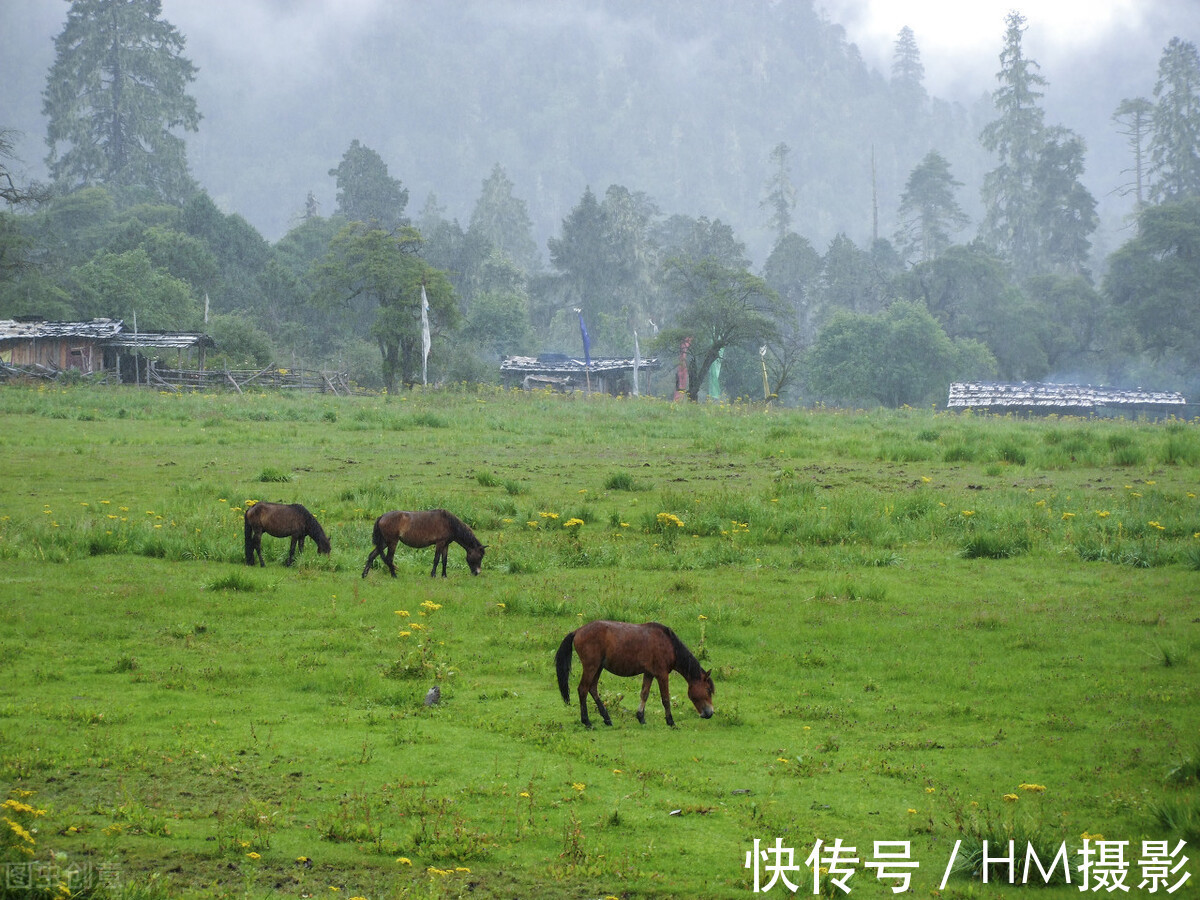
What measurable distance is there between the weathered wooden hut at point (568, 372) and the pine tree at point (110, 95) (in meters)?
63.8

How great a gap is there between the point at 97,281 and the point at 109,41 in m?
73.5

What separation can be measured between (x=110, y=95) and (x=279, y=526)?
129345mm

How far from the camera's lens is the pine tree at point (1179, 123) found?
385 feet

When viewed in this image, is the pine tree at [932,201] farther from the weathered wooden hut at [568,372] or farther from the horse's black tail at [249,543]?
the horse's black tail at [249,543]

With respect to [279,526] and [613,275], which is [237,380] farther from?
[613,275]

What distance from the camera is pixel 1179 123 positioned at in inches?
4663

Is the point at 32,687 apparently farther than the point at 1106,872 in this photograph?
Yes

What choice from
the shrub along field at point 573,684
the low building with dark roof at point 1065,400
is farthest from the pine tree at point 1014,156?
the shrub along field at point 573,684

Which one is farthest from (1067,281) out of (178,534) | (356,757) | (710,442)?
(356,757)

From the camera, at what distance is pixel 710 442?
104 feet

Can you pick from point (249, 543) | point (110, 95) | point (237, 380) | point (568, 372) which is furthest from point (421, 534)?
point (110, 95)

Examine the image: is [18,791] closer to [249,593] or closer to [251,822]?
[251,822]

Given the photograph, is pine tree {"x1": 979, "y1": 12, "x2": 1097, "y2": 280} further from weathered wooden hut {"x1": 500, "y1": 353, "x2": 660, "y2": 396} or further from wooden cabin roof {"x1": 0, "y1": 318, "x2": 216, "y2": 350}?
wooden cabin roof {"x1": 0, "y1": 318, "x2": 216, "y2": 350}

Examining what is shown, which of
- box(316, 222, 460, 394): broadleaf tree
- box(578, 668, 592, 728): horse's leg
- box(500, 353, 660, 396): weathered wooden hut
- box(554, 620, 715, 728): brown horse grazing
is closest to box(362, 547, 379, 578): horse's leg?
box(554, 620, 715, 728): brown horse grazing
